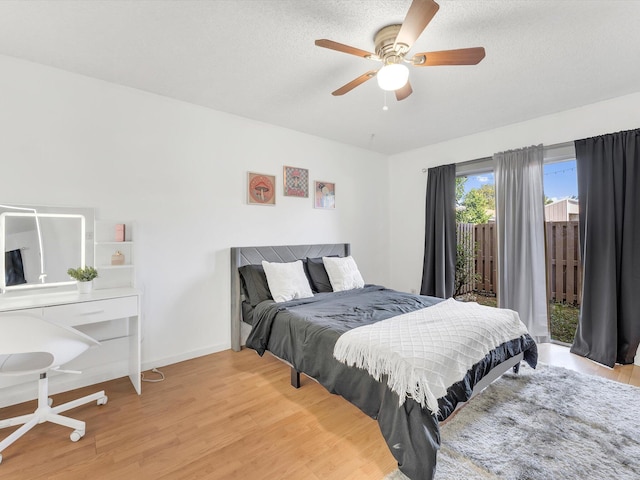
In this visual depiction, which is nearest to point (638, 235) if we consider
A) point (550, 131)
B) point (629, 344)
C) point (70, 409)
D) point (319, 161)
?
point (629, 344)

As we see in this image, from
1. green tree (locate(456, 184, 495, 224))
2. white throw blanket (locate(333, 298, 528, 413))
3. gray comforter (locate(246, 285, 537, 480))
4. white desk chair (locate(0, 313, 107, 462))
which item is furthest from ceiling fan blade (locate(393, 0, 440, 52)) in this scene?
green tree (locate(456, 184, 495, 224))

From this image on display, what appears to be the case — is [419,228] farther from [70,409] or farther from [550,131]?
[70,409]

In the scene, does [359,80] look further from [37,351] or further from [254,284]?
[37,351]

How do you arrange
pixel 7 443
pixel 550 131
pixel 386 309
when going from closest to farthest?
pixel 7 443, pixel 386 309, pixel 550 131

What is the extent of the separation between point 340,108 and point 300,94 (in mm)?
517

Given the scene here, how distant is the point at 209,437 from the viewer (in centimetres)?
187

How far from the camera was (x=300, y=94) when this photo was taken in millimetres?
2861

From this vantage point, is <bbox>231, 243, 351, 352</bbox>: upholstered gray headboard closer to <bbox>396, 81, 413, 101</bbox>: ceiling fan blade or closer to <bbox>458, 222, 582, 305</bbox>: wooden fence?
<bbox>396, 81, 413, 101</bbox>: ceiling fan blade

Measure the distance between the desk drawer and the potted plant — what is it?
0.81 feet

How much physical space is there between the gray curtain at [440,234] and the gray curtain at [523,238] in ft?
1.98

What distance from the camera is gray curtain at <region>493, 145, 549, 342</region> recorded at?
11.3 feet

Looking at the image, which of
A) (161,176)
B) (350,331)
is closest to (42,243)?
(161,176)

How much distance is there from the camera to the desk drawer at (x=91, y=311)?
204cm

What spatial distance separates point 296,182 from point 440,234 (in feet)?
7.16
